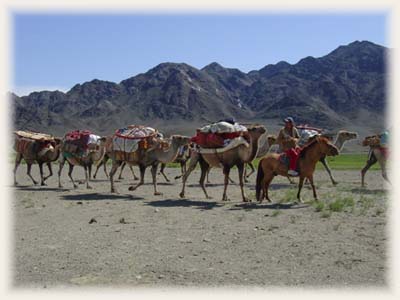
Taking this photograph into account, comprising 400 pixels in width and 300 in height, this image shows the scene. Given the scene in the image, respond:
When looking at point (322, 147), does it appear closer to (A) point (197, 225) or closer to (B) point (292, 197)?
(B) point (292, 197)

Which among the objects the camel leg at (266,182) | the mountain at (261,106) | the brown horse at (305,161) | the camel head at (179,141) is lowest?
the camel leg at (266,182)

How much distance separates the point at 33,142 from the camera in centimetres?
1905

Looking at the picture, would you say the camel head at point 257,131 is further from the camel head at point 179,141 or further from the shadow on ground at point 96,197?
the shadow on ground at point 96,197

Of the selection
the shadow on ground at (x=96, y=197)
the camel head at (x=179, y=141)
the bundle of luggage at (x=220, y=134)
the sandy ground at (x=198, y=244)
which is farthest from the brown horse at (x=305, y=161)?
the shadow on ground at (x=96, y=197)

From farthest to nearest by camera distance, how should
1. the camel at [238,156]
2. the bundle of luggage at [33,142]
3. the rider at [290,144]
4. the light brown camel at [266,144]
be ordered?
the bundle of luggage at [33,142] < the light brown camel at [266,144] < the camel at [238,156] < the rider at [290,144]

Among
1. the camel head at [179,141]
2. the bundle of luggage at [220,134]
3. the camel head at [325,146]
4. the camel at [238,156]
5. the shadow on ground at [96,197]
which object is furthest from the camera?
the camel head at [179,141]

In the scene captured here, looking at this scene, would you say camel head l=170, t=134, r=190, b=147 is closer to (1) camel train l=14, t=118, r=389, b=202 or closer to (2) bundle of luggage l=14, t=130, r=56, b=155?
(1) camel train l=14, t=118, r=389, b=202

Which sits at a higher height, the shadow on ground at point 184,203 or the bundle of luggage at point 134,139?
the bundle of luggage at point 134,139

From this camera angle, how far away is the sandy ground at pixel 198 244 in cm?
675

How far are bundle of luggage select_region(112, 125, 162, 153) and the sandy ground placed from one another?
7.50 feet

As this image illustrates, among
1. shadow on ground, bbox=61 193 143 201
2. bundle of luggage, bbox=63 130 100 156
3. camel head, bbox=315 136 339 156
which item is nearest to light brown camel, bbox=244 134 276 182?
camel head, bbox=315 136 339 156

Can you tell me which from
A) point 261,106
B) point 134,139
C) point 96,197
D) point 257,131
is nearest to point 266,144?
point 257,131

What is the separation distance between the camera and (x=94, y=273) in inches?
273

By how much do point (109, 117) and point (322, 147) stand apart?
16181cm
